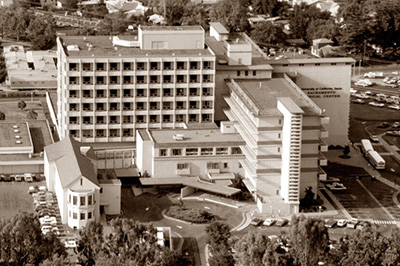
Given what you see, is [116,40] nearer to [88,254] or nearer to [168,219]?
[168,219]

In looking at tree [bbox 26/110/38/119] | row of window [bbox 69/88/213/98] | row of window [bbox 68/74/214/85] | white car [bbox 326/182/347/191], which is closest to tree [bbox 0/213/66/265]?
row of window [bbox 69/88/213/98]

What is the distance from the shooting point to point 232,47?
150m

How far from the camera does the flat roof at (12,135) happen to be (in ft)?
475

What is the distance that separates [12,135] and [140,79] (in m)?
18.0

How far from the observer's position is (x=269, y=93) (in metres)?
143

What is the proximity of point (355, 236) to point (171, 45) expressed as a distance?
155 feet

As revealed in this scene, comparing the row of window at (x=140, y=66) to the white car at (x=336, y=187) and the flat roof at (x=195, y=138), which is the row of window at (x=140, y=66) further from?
the white car at (x=336, y=187)

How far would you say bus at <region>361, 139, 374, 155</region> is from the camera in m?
153

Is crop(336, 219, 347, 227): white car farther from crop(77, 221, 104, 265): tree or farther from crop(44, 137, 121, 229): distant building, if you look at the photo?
crop(77, 221, 104, 265): tree

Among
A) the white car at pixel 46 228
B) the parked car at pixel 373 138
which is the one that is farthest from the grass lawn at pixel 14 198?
the parked car at pixel 373 138

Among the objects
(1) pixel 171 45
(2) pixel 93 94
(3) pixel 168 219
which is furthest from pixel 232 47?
(3) pixel 168 219

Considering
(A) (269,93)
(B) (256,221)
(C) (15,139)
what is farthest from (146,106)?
(B) (256,221)

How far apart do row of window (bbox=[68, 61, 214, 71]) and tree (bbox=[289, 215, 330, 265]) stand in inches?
1511

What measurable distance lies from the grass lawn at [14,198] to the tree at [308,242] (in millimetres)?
32161
